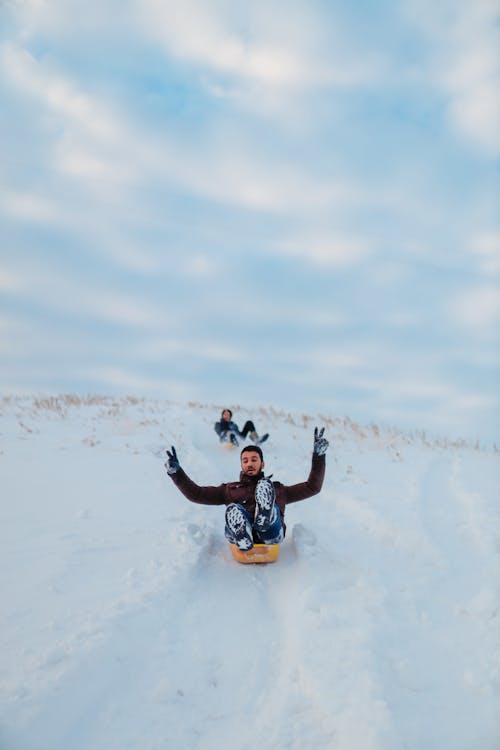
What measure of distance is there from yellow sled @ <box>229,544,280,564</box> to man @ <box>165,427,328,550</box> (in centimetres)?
8

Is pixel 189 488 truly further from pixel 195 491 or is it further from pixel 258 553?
pixel 258 553

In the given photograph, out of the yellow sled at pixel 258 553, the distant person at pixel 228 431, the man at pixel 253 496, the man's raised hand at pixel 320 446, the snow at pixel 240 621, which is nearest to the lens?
the snow at pixel 240 621

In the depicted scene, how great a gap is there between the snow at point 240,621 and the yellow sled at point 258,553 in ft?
0.35

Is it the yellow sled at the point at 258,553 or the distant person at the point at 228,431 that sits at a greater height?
the distant person at the point at 228,431

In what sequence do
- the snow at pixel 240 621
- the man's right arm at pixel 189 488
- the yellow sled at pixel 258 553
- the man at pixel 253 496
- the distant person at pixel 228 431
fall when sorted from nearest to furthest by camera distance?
1. the snow at pixel 240 621
2. the man at pixel 253 496
3. the yellow sled at pixel 258 553
4. the man's right arm at pixel 189 488
5. the distant person at pixel 228 431

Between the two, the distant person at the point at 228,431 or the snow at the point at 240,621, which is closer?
the snow at the point at 240,621

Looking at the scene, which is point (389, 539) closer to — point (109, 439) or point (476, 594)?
point (476, 594)

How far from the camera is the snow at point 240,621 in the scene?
3598 millimetres

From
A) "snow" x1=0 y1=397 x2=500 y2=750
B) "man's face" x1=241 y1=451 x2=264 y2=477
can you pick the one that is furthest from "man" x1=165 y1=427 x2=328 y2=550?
"snow" x1=0 y1=397 x2=500 y2=750

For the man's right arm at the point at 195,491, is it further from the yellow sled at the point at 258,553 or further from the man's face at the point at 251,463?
the yellow sled at the point at 258,553

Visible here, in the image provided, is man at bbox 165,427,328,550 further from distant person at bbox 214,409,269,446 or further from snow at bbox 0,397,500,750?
distant person at bbox 214,409,269,446

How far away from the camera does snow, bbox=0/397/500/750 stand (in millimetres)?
3598

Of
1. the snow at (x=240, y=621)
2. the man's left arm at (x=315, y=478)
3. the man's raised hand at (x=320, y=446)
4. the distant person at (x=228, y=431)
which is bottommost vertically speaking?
the snow at (x=240, y=621)

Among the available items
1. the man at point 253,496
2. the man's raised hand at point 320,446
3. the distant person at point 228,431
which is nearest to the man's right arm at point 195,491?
the man at point 253,496
